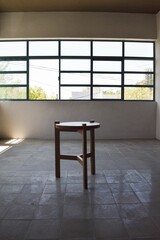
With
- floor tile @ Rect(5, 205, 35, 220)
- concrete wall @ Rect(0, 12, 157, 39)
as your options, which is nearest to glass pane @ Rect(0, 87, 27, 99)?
concrete wall @ Rect(0, 12, 157, 39)

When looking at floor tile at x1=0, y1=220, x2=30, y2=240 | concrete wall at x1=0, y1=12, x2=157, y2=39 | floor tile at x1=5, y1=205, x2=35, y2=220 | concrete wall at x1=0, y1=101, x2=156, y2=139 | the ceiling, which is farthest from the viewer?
concrete wall at x1=0, y1=101, x2=156, y2=139

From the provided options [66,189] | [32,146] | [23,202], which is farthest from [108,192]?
[32,146]

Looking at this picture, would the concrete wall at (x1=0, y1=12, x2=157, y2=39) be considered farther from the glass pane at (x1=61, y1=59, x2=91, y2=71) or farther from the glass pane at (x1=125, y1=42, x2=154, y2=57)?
the glass pane at (x1=61, y1=59, x2=91, y2=71)

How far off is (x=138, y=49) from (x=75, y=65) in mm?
1879

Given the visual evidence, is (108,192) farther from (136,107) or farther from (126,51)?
(126,51)

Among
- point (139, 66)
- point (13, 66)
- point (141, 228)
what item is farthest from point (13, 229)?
point (139, 66)

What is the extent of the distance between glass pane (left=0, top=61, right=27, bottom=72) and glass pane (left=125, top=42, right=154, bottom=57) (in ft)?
9.74

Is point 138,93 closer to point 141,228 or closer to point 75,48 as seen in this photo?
point 75,48

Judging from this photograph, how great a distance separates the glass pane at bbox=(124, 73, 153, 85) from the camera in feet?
23.7

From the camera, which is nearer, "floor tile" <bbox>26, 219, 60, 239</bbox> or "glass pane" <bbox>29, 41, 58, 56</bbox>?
"floor tile" <bbox>26, 219, 60, 239</bbox>

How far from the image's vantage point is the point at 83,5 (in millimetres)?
6332

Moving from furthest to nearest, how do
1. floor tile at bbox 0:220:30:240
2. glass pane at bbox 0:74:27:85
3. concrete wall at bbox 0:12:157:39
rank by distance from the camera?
glass pane at bbox 0:74:27:85 → concrete wall at bbox 0:12:157:39 → floor tile at bbox 0:220:30:240

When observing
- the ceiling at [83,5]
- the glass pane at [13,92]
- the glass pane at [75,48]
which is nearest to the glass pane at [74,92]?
the glass pane at [75,48]

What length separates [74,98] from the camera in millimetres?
7109
